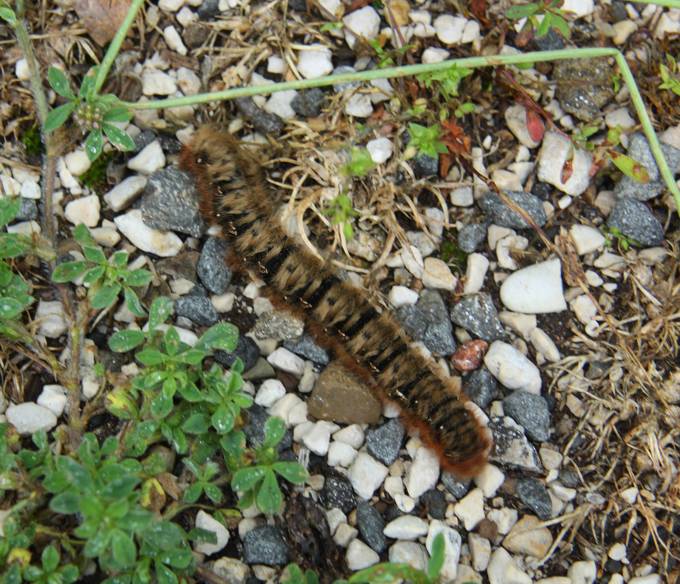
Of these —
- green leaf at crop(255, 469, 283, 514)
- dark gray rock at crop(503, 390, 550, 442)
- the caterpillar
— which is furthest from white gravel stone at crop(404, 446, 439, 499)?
green leaf at crop(255, 469, 283, 514)

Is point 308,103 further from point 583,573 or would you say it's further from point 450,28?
point 583,573

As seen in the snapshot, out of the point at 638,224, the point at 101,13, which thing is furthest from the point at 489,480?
the point at 101,13

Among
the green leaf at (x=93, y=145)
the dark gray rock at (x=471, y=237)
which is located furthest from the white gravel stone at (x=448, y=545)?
the green leaf at (x=93, y=145)

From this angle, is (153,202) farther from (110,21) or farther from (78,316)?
(110,21)

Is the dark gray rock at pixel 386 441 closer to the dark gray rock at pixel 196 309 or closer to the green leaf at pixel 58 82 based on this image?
the dark gray rock at pixel 196 309

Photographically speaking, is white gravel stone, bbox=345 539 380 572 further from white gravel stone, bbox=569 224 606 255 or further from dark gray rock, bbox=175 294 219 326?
white gravel stone, bbox=569 224 606 255

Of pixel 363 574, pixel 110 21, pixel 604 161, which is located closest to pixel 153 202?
pixel 110 21
